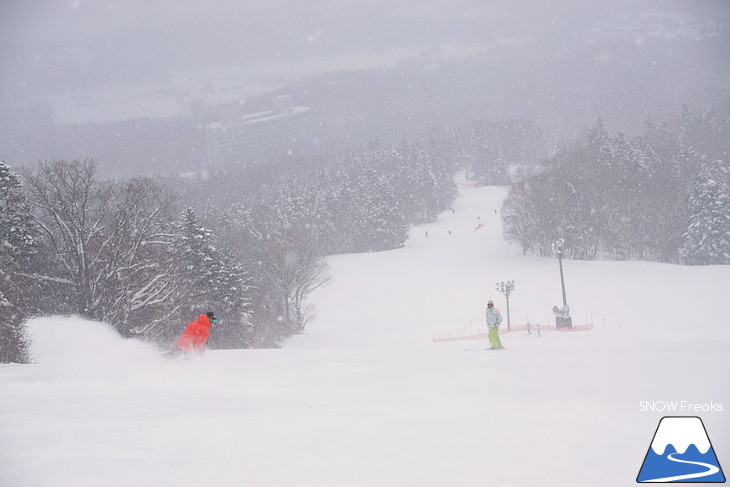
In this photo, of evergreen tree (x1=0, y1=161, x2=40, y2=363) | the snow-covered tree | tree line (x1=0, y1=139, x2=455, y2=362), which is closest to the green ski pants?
evergreen tree (x1=0, y1=161, x2=40, y2=363)

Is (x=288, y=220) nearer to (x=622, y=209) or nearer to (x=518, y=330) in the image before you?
(x=622, y=209)

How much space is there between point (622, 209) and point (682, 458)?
67.9 metres

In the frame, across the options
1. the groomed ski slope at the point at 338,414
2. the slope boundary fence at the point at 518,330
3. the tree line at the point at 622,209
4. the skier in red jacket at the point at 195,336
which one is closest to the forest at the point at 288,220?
the tree line at the point at 622,209

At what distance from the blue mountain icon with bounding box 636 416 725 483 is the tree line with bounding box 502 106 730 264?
58.2m

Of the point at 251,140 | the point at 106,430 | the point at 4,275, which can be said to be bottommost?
the point at 106,430

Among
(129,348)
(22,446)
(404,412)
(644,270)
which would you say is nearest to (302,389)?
(404,412)

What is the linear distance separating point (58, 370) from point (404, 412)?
6.66 metres

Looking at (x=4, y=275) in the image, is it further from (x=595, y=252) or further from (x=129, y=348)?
(x=595, y=252)

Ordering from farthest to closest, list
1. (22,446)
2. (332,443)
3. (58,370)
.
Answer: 1. (58,370)
2. (332,443)
3. (22,446)

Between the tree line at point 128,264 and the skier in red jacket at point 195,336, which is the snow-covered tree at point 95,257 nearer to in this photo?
the tree line at point 128,264

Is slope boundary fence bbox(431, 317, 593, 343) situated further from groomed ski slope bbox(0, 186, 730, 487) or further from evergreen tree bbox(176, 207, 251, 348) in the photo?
groomed ski slope bbox(0, 186, 730, 487)

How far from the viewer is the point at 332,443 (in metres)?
6.27

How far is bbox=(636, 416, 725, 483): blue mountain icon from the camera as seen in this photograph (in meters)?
5.24

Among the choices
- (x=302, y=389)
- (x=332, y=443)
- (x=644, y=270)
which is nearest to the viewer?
(x=332, y=443)
